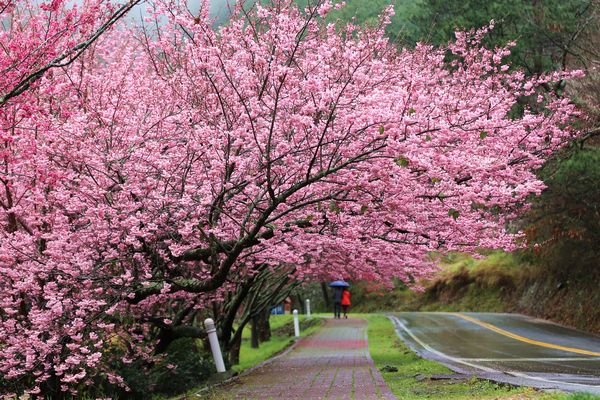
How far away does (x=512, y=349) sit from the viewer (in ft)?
58.1

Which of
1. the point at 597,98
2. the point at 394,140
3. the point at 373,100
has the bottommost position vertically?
the point at 394,140

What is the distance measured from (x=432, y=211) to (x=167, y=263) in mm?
4749

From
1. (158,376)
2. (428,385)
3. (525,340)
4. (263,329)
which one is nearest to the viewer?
(428,385)

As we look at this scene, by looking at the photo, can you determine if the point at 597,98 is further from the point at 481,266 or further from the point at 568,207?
the point at 481,266

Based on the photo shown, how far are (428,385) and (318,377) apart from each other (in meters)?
2.54

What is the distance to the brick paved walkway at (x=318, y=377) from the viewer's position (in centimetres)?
1107

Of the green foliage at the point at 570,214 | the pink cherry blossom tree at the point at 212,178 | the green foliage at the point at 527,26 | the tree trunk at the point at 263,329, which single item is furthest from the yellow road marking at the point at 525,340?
the tree trunk at the point at 263,329

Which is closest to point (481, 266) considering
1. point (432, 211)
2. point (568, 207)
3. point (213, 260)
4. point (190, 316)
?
point (568, 207)

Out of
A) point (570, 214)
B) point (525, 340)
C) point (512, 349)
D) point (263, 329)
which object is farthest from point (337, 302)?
point (512, 349)

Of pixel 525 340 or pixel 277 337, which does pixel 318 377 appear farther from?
pixel 277 337

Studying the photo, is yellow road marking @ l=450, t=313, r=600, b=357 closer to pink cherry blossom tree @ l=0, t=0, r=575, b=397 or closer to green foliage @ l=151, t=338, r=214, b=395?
pink cherry blossom tree @ l=0, t=0, r=575, b=397

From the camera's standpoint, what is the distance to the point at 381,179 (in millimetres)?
10102

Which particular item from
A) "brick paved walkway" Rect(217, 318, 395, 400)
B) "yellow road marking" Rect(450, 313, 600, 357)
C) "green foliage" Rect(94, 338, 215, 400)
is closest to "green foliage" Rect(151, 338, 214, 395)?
"green foliage" Rect(94, 338, 215, 400)

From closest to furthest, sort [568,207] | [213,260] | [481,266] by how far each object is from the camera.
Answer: [213,260] < [568,207] < [481,266]
